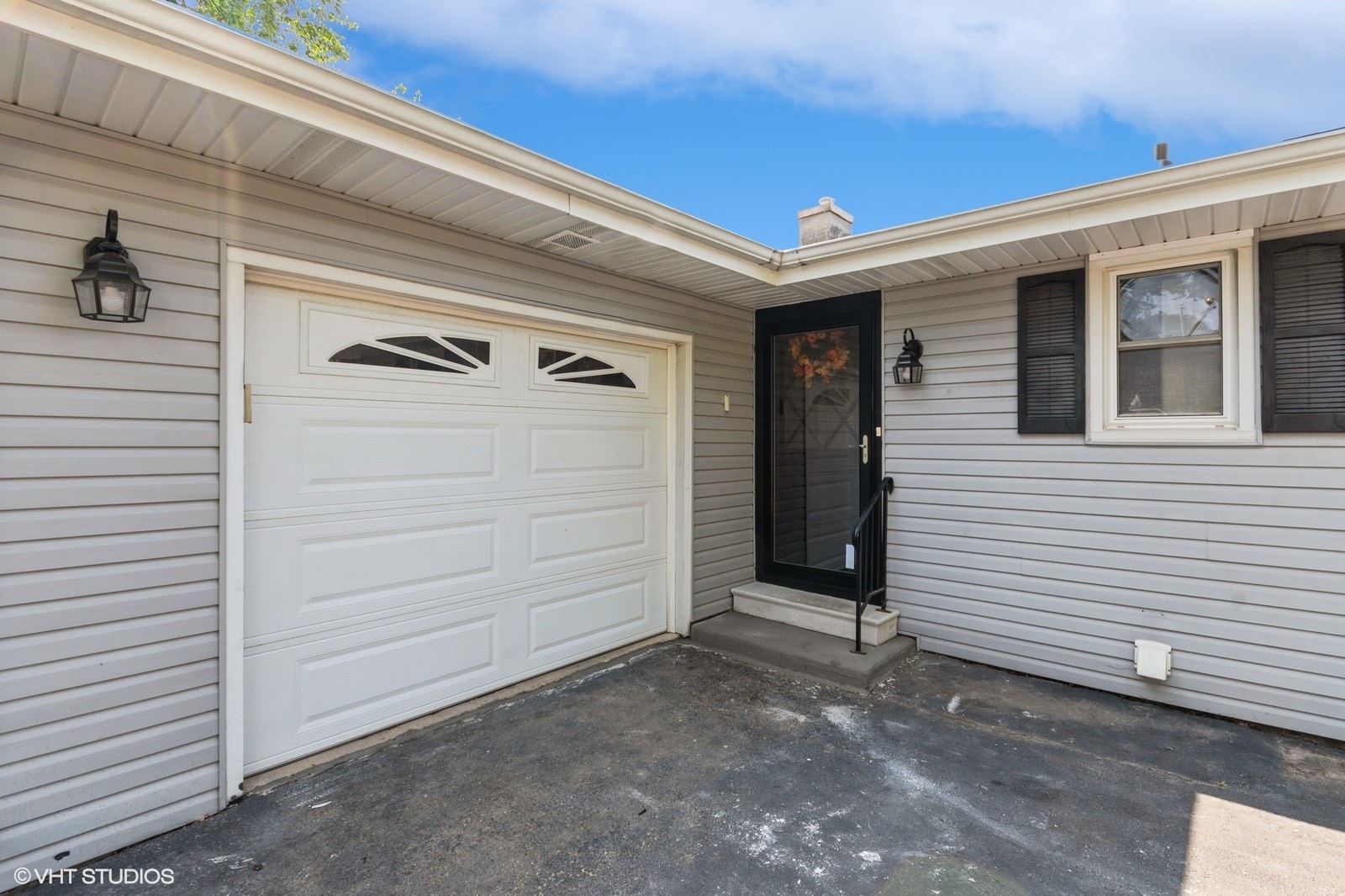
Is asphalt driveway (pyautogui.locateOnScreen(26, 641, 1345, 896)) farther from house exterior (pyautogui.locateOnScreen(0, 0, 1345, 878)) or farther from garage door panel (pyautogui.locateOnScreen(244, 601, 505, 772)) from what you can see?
house exterior (pyautogui.locateOnScreen(0, 0, 1345, 878))

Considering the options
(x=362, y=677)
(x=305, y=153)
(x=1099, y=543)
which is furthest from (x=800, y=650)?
→ (x=305, y=153)

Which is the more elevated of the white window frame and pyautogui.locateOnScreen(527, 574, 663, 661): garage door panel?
the white window frame

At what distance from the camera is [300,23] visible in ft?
26.7

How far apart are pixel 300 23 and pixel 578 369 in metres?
8.18

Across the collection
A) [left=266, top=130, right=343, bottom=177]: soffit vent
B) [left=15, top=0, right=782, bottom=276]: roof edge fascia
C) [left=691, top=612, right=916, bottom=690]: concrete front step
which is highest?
[left=15, top=0, right=782, bottom=276]: roof edge fascia

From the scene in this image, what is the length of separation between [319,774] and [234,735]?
1.27 feet

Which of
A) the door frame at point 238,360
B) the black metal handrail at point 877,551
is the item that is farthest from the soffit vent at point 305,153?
the black metal handrail at point 877,551

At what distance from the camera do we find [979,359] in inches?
147

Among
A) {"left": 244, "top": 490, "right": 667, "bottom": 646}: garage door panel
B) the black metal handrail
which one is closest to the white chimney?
the black metal handrail

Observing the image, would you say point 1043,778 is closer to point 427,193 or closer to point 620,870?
point 620,870

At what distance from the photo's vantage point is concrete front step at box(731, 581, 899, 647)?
383 centimetres

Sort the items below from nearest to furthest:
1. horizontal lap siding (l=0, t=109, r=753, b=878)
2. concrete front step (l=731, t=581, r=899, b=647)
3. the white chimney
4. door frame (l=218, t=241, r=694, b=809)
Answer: horizontal lap siding (l=0, t=109, r=753, b=878) → door frame (l=218, t=241, r=694, b=809) → concrete front step (l=731, t=581, r=899, b=647) → the white chimney

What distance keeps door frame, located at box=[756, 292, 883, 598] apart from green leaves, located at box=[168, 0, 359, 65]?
7208 millimetres

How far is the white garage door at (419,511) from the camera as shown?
99.3 inches
